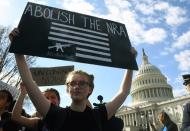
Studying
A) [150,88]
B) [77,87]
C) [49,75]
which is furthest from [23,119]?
[150,88]

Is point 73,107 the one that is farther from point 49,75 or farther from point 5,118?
point 49,75

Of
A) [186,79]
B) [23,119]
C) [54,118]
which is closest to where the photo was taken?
[54,118]

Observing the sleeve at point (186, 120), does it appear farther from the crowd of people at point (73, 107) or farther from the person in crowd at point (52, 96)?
the crowd of people at point (73, 107)

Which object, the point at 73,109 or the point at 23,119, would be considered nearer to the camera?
the point at 73,109

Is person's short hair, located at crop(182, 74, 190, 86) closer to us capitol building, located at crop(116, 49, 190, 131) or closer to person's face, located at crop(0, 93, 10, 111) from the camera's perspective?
person's face, located at crop(0, 93, 10, 111)

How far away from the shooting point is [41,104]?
2.67 metres

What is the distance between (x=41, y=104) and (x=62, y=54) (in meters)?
1.13

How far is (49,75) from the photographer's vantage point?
6.08 metres

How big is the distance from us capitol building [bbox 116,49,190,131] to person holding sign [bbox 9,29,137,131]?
8204 cm

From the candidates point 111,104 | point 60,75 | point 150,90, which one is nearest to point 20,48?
point 111,104

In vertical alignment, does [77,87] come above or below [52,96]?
below

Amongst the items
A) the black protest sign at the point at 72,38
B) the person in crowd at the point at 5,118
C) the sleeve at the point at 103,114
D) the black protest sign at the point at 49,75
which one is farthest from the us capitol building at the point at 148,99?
the sleeve at the point at 103,114

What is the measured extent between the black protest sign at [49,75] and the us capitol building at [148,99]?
259 ft

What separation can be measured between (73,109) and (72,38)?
150cm
